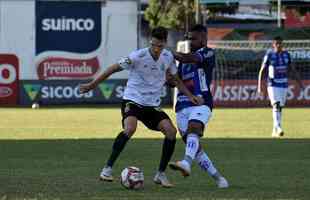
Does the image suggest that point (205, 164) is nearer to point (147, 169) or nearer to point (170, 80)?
point (170, 80)

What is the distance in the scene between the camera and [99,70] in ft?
137

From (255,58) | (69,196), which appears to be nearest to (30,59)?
(255,58)

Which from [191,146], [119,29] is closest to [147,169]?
[191,146]

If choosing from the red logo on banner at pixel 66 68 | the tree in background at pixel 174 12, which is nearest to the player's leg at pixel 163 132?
the red logo on banner at pixel 66 68

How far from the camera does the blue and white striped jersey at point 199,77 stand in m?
11.7

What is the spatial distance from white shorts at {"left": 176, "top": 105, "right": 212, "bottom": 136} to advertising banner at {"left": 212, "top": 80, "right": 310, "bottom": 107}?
2580 centimetres

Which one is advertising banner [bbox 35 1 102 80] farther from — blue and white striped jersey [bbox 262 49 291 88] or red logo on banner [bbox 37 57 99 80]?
blue and white striped jersey [bbox 262 49 291 88]

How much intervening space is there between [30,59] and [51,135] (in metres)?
20.2

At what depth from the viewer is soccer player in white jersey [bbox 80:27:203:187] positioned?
1172 cm

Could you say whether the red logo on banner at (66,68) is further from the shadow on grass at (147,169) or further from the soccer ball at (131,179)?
the soccer ball at (131,179)

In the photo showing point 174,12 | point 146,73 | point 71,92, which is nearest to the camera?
point 146,73

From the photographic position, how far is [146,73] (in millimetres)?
11867

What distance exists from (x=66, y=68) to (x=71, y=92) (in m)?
1.83

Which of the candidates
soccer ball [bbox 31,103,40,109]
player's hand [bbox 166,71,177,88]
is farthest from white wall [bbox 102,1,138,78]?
player's hand [bbox 166,71,177,88]
